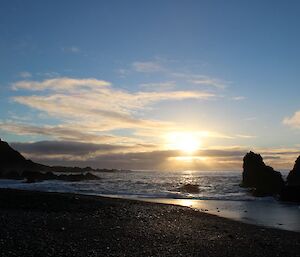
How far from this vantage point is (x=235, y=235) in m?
22.1

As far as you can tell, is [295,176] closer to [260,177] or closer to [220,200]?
[260,177]

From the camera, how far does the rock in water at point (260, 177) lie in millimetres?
66938

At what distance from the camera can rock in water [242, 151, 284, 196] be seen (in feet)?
220

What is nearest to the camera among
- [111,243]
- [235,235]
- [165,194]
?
[111,243]

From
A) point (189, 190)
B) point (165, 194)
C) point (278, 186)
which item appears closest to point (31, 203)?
point (165, 194)

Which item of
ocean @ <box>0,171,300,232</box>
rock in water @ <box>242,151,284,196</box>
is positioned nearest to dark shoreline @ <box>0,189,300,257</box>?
ocean @ <box>0,171,300,232</box>

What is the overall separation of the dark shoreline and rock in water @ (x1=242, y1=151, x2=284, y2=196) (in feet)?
134

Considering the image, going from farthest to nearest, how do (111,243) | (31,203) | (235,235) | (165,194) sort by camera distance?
1. (165,194)
2. (31,203)
3. (235,235)
4. (111,243)

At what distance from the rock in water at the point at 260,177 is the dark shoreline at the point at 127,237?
40.9 meters

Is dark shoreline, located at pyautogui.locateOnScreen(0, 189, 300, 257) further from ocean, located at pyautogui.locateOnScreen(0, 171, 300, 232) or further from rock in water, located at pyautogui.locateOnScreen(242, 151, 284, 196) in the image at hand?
rock in water, located at pyautogui.locateOnScreen(242, 151, 284, 196)

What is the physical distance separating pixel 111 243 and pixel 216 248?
4.68m

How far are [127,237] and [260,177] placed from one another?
61.0m

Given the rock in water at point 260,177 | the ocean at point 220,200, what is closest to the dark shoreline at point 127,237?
the ocean at point 220,200

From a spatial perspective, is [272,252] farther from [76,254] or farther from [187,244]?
[76,254]
